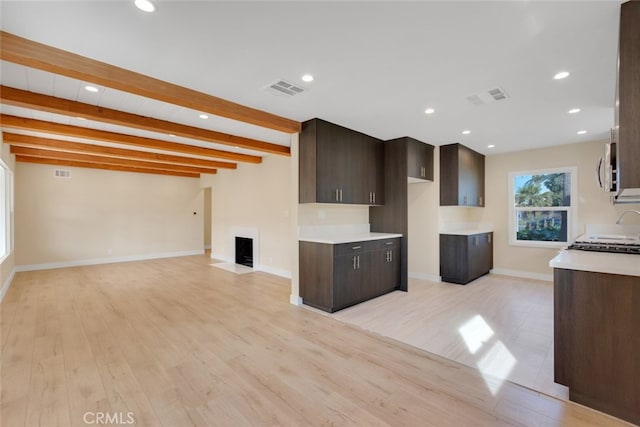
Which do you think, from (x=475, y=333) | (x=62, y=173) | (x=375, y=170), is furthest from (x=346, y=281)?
(x=62, y=173)

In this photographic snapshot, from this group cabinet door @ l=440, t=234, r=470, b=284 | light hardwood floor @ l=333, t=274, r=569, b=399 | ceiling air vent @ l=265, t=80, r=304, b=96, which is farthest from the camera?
cabinet door @ l=440, t=234, r=470, b=284

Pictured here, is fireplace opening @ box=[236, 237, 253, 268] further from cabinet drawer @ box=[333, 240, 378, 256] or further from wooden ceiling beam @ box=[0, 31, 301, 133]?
wooden ceiling beam @ box=[0, 31, 301, 133]

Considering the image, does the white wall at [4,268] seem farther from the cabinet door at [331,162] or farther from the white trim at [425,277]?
the white trim at [425,277]

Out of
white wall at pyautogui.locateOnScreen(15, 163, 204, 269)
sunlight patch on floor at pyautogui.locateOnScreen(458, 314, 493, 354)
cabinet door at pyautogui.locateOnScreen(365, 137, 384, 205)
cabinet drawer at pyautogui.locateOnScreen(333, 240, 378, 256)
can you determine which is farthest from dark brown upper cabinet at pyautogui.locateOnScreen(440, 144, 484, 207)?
white wall at pyautogui.locateOnScreen(15, 163, 204, 269)

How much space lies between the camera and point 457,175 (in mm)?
5344

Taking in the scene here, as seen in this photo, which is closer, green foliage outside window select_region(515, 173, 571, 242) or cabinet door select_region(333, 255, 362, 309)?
cabinet door select_region(333, 255, 362, 309)

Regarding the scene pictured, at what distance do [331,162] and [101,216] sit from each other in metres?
7.05

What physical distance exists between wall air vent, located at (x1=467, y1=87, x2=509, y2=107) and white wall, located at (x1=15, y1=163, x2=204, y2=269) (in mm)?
8443

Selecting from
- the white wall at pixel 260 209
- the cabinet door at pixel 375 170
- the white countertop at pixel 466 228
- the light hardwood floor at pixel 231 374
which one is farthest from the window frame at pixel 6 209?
the white countertop at pixel 466 228

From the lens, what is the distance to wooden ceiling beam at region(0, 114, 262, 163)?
379 centimetres

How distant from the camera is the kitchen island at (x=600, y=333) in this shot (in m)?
1.82

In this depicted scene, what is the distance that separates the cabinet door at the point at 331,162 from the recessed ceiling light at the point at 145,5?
232cm

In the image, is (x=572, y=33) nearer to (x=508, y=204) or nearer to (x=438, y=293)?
(x=438, y=293)

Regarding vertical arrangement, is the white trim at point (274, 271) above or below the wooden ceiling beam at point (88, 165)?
below
